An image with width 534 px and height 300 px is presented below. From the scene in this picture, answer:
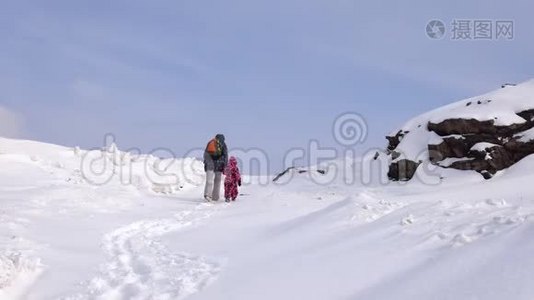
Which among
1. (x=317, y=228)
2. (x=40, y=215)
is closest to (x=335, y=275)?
(x=317, y=228)

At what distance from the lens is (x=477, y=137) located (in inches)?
643

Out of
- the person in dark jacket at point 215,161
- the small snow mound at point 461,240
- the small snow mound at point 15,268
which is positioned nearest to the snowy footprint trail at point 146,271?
the small snow mound at point 15,268

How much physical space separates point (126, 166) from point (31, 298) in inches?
550

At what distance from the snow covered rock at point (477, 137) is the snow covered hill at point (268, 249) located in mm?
3833

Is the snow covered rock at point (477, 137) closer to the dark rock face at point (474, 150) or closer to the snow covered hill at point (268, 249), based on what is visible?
the dark rock face at point (474, 150)

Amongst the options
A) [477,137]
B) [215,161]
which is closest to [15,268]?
[215,161]

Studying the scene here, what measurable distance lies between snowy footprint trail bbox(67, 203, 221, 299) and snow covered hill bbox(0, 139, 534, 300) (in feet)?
0.07

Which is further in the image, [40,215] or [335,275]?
[40,215]

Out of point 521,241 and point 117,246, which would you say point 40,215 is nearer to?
point 117,246

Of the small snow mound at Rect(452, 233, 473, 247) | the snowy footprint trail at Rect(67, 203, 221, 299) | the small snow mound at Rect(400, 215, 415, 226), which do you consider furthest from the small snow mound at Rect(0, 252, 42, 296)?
the small snow mound at Rect(452, 233, 473, 247)

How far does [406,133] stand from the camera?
19.8 metres

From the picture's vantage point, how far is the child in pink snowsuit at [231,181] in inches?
567

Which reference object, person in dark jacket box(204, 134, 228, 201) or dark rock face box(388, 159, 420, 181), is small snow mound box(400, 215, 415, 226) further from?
dark rock face box(388, 159, 420, 181)

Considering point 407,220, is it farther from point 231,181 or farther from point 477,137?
point 477,137
